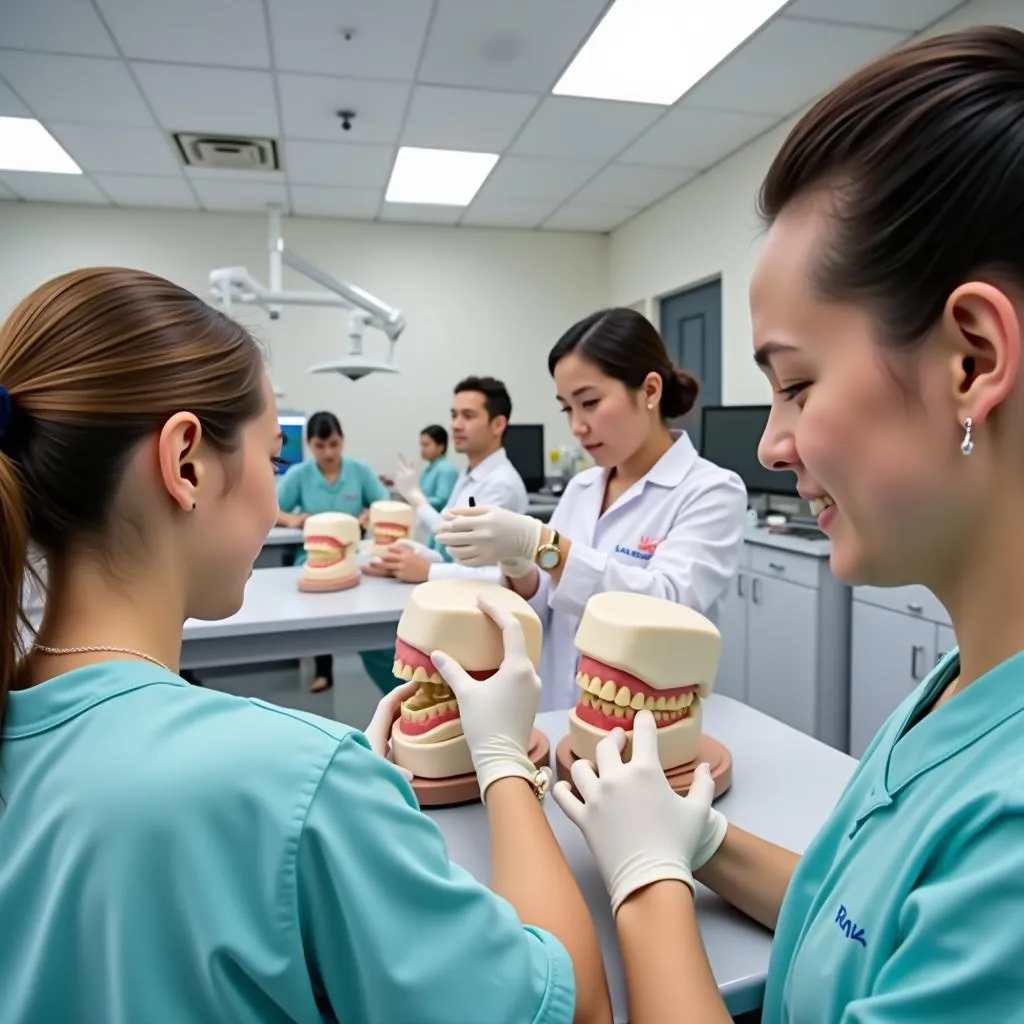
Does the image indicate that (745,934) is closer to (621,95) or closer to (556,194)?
(621,95)

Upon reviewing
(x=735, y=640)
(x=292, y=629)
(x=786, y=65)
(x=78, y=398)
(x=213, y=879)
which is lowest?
(x=735, y=640)

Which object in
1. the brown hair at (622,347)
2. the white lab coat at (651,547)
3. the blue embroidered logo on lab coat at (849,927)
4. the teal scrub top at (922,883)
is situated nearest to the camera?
the teal scrub top at (922,883)

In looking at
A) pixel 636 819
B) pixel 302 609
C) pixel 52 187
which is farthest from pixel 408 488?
pixel 52 187

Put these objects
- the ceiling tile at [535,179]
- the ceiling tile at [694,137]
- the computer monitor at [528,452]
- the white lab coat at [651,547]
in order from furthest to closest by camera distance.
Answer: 1. the computer monitor at [528,452]
2. the ceiling tile at [535,179]
3. the ceiling tile at [694,137]
4. the white lab coat at [651,547]

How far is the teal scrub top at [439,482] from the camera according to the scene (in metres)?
4.94

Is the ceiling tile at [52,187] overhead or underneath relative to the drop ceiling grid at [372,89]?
overhead

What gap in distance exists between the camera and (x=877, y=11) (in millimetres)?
2842

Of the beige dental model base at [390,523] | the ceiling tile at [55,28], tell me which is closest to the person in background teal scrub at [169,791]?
the beige dental model base at [390,523]

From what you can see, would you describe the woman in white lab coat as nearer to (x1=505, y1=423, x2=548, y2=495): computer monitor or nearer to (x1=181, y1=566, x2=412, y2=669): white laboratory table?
(x1=181, y1=566, x2=412, y2=669): white laboratory table

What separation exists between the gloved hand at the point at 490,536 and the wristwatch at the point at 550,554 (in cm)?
1

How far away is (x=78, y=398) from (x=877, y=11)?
333 cm

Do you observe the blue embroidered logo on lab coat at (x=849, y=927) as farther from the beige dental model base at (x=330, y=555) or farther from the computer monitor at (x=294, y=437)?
the computer monitor at (x=294, y=437)

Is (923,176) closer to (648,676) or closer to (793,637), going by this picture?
(648,676)

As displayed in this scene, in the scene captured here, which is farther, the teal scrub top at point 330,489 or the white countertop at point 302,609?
the teal scrub top at point 330,489
